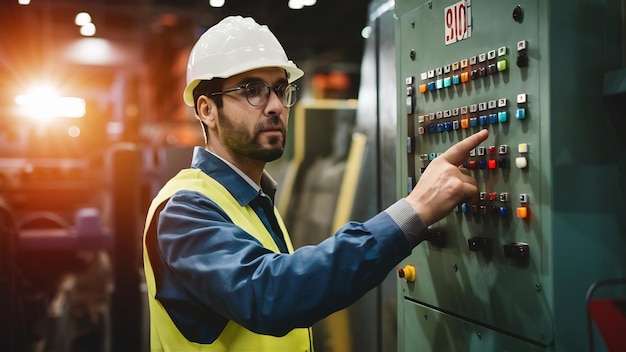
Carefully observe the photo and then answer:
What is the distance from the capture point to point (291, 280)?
1.28m

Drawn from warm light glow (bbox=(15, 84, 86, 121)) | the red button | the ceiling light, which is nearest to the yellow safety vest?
the red button

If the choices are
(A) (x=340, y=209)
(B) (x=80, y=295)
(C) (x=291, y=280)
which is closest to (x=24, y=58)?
(B) (x=80, y=295)

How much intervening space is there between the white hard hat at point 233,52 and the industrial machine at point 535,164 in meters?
0.50

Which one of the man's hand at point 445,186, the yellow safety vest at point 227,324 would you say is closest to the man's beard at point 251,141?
the yellow safety vest at point 227,324

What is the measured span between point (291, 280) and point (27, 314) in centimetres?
289

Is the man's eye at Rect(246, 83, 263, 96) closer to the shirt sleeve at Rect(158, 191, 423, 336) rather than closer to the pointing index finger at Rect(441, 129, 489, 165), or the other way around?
the shirt sleeve at Rect(158, 191, 423, 336)

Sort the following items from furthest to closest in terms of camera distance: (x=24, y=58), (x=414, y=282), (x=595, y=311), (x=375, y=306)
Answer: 1. (x=24, y=58)
2. (x=375, y=306)
3. (x=414, y=282)
4. (x=595, y=311)

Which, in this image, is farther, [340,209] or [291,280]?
[340,209]

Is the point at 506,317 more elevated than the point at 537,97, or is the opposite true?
A: the point at 537,97

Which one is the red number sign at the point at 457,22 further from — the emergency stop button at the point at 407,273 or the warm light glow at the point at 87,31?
the warm light glow at the point at 87,31

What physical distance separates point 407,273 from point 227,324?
664 millimetres

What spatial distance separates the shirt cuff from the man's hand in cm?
1

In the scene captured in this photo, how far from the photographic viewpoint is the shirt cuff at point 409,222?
1.33 m

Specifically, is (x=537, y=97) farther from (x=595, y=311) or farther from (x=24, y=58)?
(x=24, y=58)
